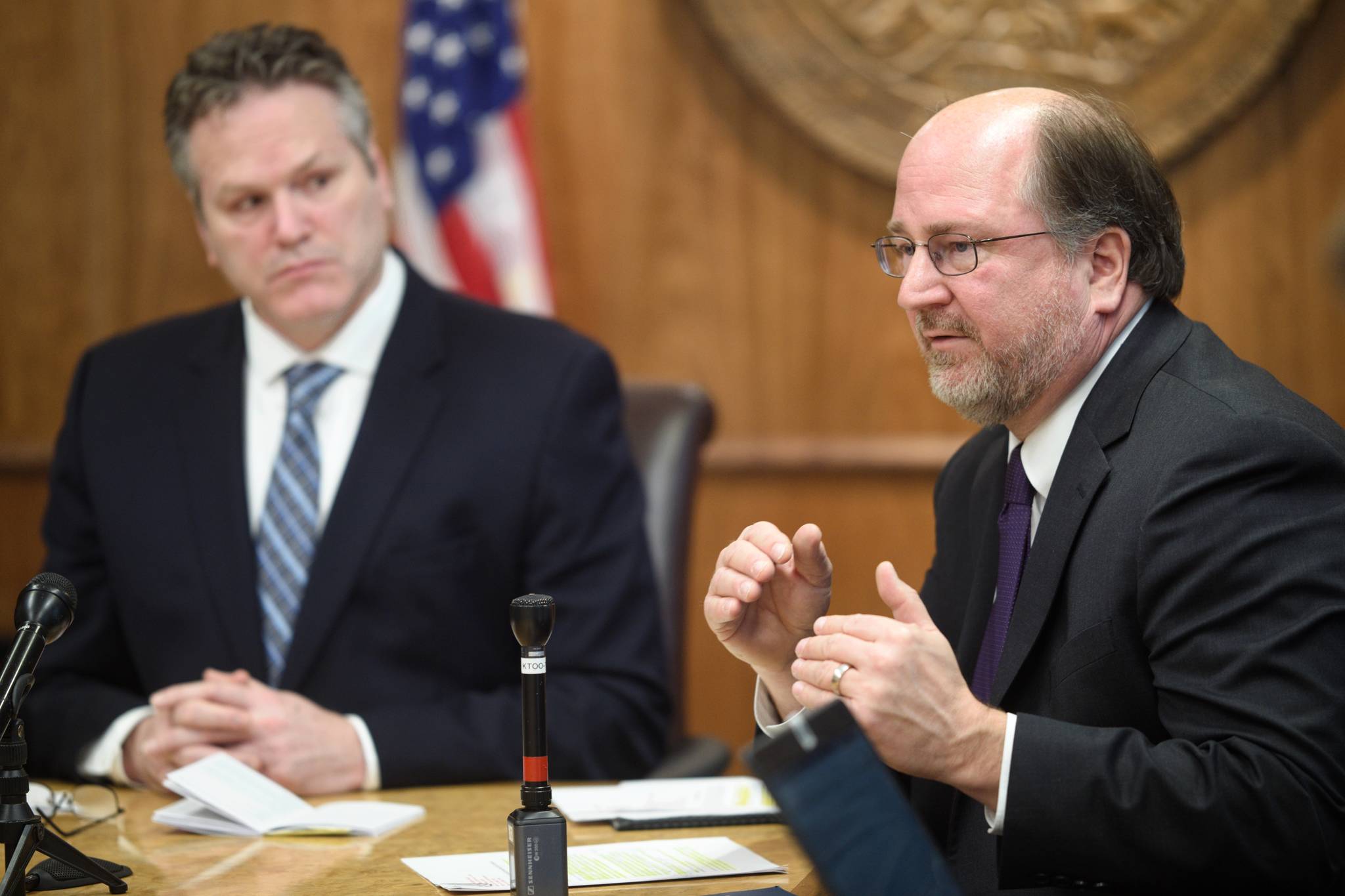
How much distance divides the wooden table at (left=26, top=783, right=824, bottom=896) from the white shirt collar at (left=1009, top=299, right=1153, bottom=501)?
0.60 metres

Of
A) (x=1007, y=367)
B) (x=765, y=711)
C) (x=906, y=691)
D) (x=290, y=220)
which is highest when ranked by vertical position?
(x=290, y=220)

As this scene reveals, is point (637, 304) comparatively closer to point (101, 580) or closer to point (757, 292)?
point (757, 292)

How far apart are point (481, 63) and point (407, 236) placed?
1.84 feet

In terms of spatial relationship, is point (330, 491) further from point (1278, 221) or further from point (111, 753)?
point (1278, 221)

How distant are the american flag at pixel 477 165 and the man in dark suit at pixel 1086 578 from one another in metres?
2.32

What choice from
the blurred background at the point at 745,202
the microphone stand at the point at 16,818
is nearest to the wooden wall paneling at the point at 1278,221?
the blurred background at the point at 745,202

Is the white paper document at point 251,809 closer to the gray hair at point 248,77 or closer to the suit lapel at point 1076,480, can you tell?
the suit lapel at point 1076,480

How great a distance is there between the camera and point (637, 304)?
460 cm

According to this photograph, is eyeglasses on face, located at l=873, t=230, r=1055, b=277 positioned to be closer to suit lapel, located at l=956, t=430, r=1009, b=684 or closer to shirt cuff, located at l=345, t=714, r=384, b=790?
suit lapel, located at l=956, t=430, r=1009, b=684

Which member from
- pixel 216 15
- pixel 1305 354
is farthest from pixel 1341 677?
pixel 216 15

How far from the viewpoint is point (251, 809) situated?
2.10m

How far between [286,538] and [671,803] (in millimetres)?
959

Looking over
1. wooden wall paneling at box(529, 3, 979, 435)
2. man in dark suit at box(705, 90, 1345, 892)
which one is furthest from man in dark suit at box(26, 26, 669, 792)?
wooden wall paneling at box(529, 3, 979, 435)

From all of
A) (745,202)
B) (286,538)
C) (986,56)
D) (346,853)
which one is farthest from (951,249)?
(745,202)
